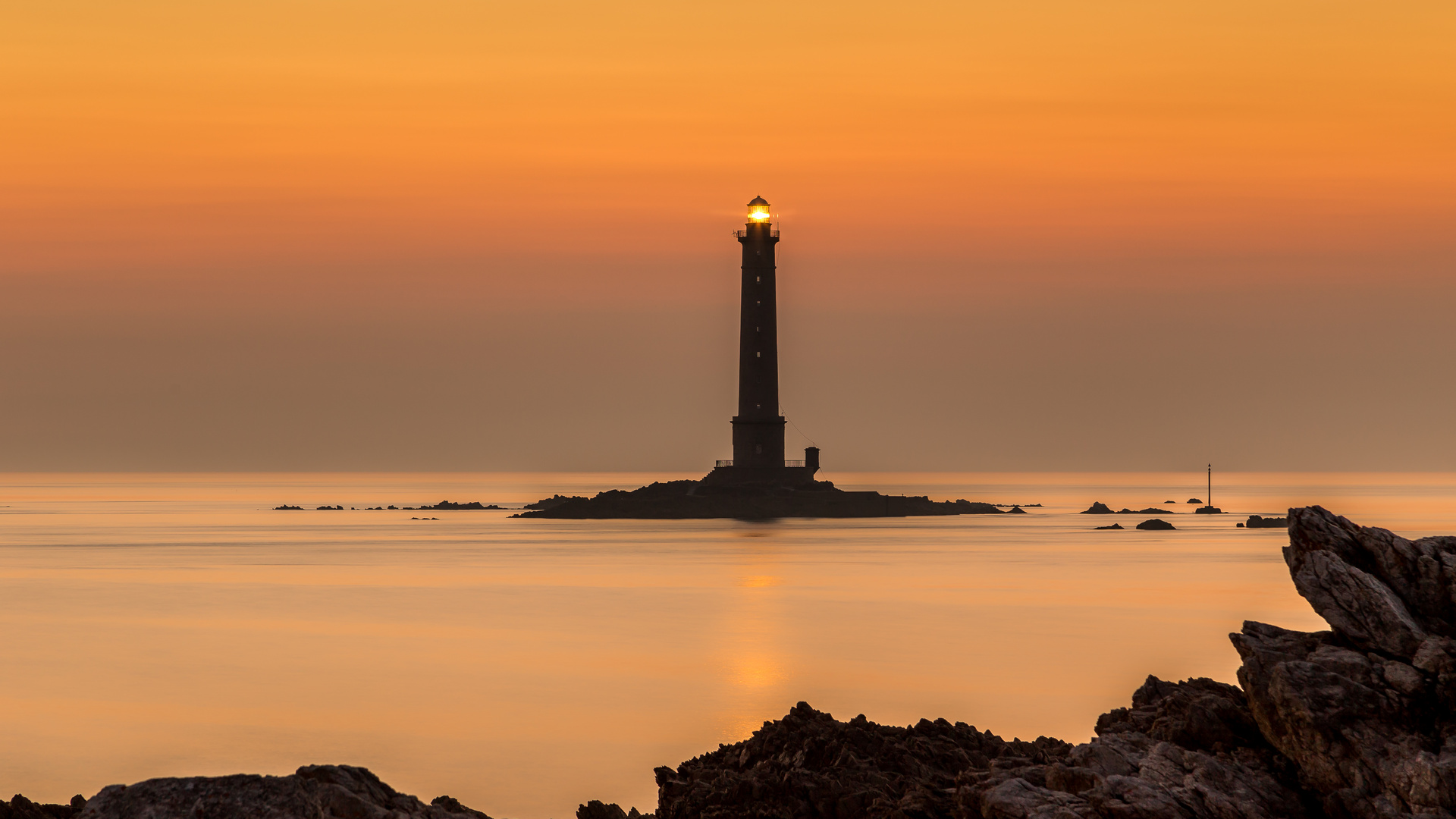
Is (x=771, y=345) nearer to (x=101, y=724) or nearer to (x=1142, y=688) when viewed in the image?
(x=101, y=724)

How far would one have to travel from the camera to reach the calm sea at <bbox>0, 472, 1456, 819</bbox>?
665 inches

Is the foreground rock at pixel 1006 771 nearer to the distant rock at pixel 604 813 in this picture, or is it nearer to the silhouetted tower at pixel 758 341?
the distant rock at pixel 604 813

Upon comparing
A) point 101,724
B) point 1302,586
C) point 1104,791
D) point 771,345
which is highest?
point 771,345

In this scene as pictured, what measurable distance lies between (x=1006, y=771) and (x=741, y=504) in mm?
63403

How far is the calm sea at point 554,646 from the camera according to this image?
1689cm

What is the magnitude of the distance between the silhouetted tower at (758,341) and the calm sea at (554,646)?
399 inches

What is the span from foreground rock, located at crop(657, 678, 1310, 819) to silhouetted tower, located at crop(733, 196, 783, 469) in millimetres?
56812

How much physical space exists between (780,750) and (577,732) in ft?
22.0

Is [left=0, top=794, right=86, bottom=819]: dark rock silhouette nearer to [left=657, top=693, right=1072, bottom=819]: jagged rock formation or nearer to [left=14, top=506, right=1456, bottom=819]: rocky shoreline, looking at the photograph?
[left=14, top=506, right=1456, bottom=819]: rocky shoreline

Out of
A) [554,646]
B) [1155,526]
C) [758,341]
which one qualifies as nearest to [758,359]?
[758,341]

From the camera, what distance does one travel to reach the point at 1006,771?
31.5ft

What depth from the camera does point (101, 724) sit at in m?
18.8

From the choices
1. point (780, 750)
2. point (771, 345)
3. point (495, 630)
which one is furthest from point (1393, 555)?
point (771, 345)

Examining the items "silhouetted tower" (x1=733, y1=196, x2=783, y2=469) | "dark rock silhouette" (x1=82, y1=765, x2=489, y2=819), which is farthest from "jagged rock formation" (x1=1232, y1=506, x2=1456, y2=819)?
"silhouetted tower" (x1=733, y1=196, x2=783, y2=469)
